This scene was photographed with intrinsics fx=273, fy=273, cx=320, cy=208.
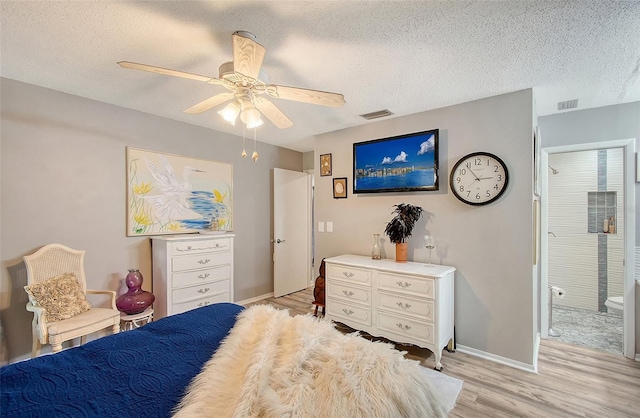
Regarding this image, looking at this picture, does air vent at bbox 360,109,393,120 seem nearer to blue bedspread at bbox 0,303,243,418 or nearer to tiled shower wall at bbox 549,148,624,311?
blue bedspread at bbox 0,303,243,418

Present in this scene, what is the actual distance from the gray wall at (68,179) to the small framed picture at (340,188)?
5.98 feet

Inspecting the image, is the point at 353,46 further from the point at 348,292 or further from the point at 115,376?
the point at 348,292

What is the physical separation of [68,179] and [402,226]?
10.9ft

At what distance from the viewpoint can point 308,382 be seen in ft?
3.33

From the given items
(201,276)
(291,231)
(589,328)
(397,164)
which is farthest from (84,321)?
(589,328)

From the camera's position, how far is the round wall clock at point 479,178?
8.37 ft

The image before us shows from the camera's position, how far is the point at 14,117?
2.33 meters

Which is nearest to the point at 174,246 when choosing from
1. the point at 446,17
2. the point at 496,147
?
the point at 446,17

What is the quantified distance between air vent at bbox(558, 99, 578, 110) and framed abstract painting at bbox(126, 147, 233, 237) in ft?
12.8

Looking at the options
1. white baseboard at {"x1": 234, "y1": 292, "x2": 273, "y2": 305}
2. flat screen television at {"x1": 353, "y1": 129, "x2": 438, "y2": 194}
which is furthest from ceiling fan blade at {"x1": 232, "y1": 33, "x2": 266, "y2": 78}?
white baseboard at {"x1": 234, "y1": 292, "x2": 273, "y2": 305}

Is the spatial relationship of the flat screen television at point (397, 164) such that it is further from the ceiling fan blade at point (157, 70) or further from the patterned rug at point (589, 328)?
the patterned rug at point (589, 328)

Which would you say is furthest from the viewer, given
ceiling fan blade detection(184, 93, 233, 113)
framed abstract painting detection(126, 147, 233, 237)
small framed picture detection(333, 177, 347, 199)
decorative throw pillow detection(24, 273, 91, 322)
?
small framed picture detection(333, 177, 347, 199)

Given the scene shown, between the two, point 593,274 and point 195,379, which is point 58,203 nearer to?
point 195,379

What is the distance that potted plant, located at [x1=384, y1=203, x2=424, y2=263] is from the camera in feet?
9.54
